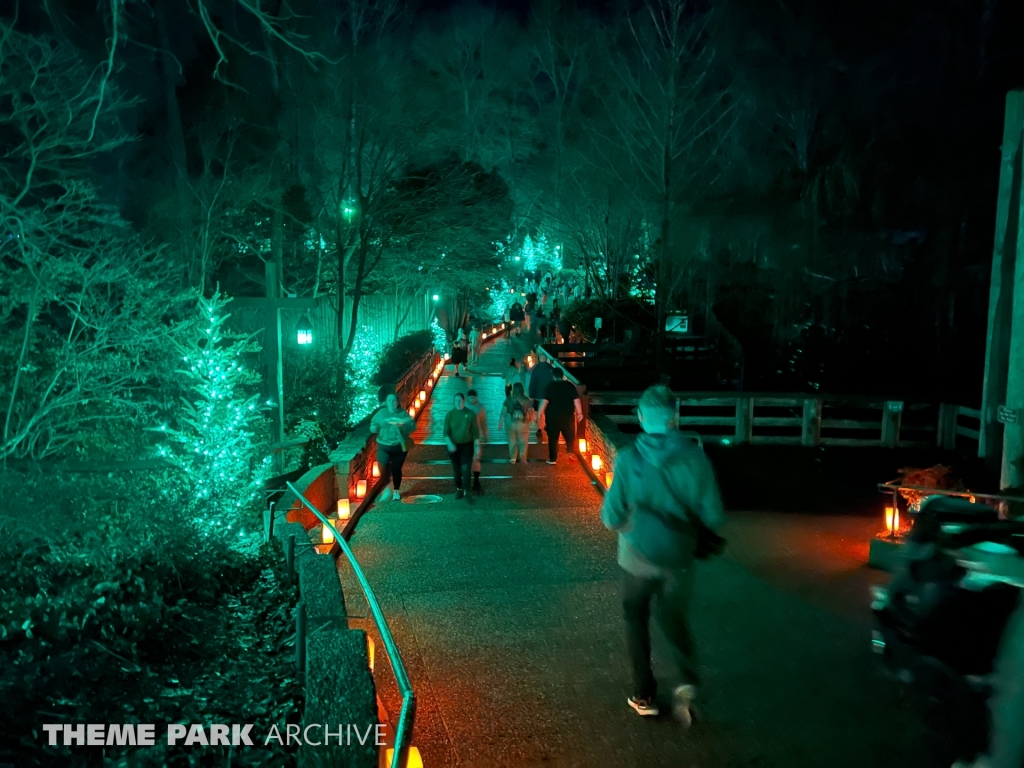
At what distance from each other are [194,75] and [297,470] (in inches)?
513

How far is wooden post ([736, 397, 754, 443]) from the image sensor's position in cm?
1647

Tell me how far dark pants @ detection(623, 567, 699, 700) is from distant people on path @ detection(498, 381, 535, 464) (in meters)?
8.70

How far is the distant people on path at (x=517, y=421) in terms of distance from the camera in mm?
12953

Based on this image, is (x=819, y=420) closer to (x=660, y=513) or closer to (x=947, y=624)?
(x=947, y=624)

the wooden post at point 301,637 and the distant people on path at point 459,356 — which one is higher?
the distant people on path at point 459,356

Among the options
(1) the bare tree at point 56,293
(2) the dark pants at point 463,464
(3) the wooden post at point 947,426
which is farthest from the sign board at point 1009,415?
(1) the bare tree at point 56,293

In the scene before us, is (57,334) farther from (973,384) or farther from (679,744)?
(973,384)

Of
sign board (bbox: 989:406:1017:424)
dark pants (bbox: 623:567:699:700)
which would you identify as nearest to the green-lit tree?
dark pants (bbox: 623:567:699:700)

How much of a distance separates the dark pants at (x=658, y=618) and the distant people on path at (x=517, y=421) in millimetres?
8696

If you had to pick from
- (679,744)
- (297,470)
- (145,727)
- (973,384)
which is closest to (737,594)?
(679,744)

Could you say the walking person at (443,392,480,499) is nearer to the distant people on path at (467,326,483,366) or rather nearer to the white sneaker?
the white sneaker

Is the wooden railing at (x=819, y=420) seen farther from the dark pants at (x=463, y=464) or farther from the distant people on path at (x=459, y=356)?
the distant people on path at (x=459, y=356)

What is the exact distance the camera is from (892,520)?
843 cm

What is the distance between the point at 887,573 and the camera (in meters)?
7.57
